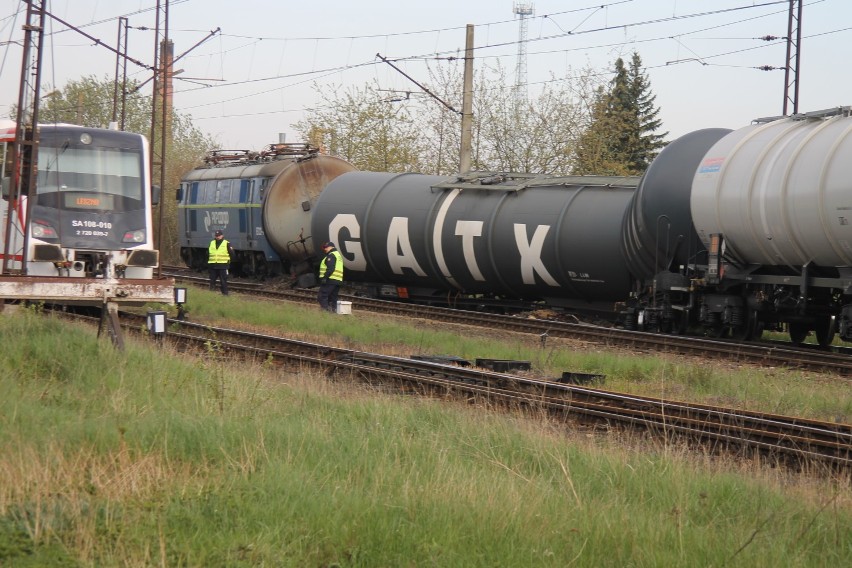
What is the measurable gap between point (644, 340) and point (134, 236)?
8680 millimetres

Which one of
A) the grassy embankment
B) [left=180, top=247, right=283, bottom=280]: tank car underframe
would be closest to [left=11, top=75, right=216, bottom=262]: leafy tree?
[left=180, top=247, right=283, bottom=280]: tank car underframe

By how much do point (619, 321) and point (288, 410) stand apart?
45.7 ft

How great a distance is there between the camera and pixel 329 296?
22047mm

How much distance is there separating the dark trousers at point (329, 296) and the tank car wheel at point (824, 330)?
9658 millimetres

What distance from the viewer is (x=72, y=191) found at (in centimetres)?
1561

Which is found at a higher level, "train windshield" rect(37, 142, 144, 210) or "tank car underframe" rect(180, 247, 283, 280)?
"train windshield" rect(37, 142, 144, 210)

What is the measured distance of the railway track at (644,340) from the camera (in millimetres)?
15091

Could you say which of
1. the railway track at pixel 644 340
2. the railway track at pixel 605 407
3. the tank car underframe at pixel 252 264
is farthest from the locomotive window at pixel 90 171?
the tank car underframe at pixel 252 264

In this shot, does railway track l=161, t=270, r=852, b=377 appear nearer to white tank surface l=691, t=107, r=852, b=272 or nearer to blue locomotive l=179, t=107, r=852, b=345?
blue locomotive l=179, t=107, r=852, b=345

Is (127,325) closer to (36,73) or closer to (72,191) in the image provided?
(72,191)

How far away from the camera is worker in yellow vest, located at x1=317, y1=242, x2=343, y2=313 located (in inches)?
843

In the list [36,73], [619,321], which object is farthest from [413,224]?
[36,73]

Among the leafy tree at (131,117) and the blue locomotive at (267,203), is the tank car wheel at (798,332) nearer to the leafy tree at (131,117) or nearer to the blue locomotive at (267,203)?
the blue locomotive at (267,203)

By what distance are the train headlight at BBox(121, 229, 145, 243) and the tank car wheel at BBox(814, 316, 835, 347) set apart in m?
11.4
